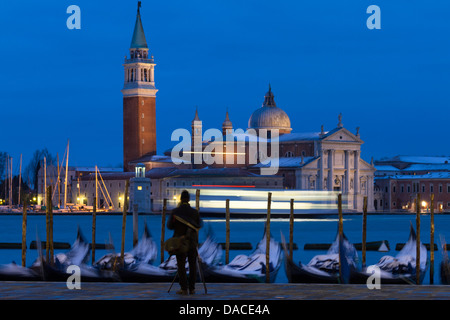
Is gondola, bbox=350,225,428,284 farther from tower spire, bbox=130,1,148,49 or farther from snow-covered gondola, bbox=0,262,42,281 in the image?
tower spire, bbox=130,1,148,49

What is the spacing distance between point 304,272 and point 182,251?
13.9 feet

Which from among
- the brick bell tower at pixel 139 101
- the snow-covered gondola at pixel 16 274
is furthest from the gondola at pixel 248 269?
the brick bell tower at pixel 139 101

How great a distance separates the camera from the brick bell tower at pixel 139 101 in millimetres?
74188

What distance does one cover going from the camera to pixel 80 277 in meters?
12.2

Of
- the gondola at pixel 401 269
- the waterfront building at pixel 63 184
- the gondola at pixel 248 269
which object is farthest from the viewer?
the waterfront building at pixel 63 184

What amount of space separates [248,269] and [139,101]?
60.8 metres

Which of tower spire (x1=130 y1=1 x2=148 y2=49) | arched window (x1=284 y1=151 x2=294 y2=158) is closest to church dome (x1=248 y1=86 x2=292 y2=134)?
arched window (x1=284 y1=151 x2=294 y2=158)

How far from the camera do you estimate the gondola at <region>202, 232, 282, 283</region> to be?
42.5 feet

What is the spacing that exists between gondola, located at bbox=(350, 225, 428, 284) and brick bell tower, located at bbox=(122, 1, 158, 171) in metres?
59.0

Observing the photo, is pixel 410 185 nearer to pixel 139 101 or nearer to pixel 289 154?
pixel 289 154

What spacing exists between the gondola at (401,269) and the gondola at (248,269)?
56.4 inches

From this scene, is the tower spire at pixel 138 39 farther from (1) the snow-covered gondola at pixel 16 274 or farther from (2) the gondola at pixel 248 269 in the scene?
(1) the snow-covered gondola at pixel 16 274
